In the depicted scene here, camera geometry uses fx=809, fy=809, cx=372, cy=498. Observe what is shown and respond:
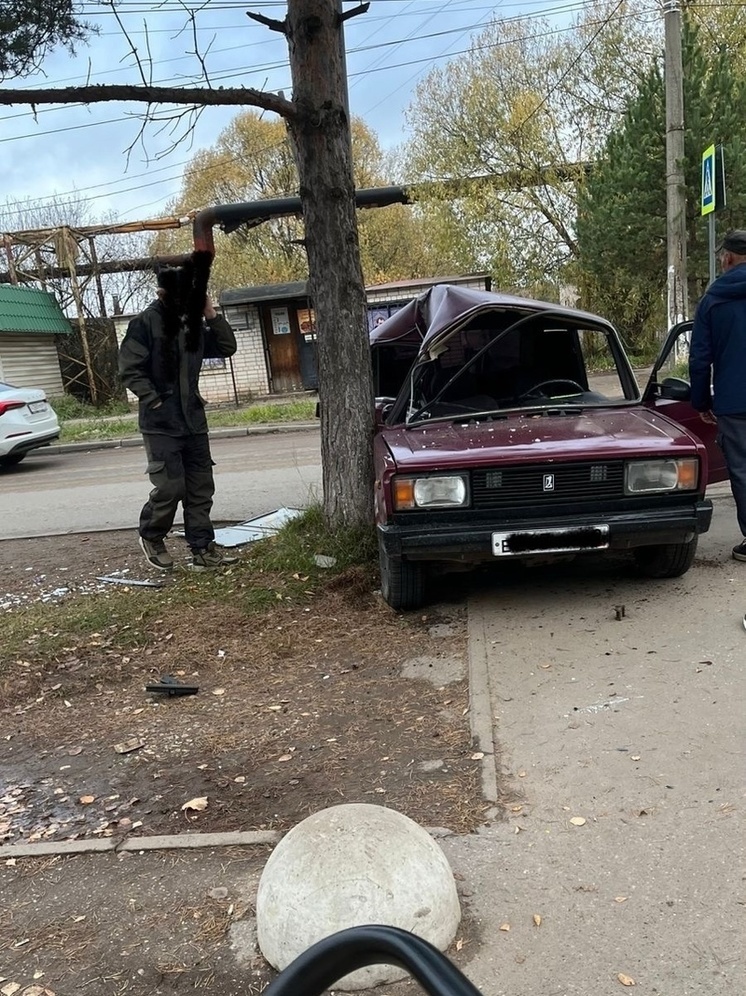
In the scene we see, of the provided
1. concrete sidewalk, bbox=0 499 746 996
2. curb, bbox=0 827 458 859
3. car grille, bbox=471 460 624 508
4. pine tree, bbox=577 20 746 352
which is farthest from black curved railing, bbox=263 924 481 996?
pine tree, bbox=577 20 746 352

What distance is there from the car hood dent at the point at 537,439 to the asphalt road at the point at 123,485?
2554 millimetres

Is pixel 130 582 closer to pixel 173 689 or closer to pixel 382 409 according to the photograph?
pixel 173 689

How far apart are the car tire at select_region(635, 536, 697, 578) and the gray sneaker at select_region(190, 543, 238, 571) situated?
9.38 ft

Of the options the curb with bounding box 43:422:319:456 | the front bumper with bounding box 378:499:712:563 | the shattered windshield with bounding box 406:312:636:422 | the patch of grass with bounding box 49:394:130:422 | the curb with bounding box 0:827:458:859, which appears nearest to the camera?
the curb with bounding box 0:827:458:859

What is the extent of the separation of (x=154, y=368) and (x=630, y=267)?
15138 millimetres

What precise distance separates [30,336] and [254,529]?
17705 mm

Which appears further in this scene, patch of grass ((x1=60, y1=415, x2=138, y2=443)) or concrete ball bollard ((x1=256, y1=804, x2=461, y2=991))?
patch of grass ((x1=60, y1=415, x2=138, y2=443))

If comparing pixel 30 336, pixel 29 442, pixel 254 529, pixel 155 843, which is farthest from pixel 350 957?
pixel 30 336

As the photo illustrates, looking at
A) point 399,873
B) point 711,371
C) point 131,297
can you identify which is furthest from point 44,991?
point 131,297

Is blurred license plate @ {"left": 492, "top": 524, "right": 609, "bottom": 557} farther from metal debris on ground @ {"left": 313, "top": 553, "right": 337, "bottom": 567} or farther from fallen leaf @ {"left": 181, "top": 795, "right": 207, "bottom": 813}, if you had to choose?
fallen leaf @ {"left": 181, "top": 795, "right": 207, "bottom": 813}

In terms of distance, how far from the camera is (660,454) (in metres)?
4.36

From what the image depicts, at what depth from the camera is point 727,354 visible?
15.7 feet

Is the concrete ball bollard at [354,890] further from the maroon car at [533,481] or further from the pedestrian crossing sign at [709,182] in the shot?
the pedestrian crossing sign at [709,182]

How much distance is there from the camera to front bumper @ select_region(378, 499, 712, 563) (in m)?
4.33
